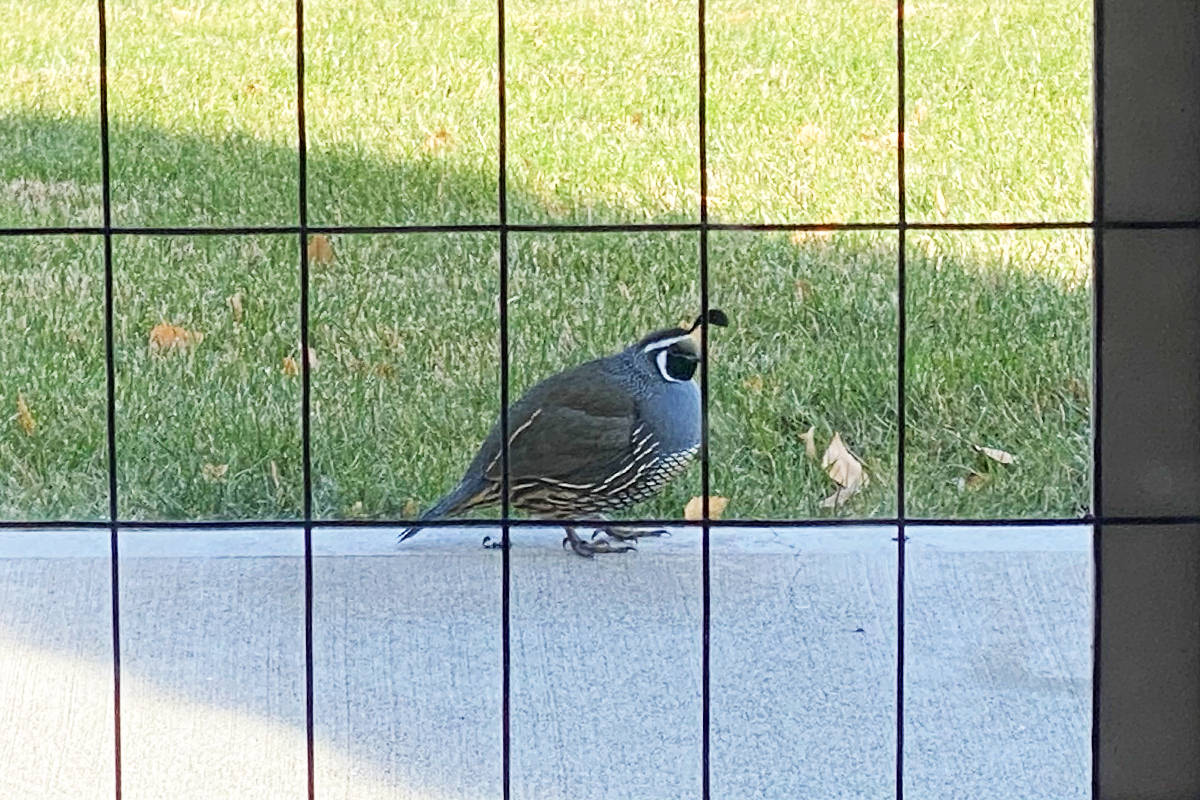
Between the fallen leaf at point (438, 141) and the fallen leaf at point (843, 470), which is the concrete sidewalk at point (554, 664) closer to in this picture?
the fallen leaf at point (843, 470)

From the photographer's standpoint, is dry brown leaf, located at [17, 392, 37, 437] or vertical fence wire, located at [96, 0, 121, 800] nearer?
vertical fence wire, located at [96, 0, 121, 800]

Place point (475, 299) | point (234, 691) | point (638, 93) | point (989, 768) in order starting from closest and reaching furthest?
1. point (989, 768)
2. point (234, 691)
3. point (475, 299)
4. point (638, 93)

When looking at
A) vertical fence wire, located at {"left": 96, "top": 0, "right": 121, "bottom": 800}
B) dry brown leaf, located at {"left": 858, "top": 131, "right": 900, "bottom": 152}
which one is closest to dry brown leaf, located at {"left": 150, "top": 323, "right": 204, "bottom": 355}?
dry brown leaf, located at {"left": 858, "top": 131, "right": 900, "bottom": 152}

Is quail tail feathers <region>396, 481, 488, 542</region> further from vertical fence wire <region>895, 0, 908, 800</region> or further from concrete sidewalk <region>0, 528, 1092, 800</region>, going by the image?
vertical fence wire <region>895, 0, 908, 800</region>

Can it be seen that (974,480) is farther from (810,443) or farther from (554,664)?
(554,664)

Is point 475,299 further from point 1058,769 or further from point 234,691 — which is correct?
point 1058,769

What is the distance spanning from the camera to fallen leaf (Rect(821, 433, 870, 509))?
3.13m

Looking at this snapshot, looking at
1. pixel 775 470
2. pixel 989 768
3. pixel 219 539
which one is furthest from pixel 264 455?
pixel 989 768

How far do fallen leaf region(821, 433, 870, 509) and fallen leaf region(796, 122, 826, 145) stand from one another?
635mm

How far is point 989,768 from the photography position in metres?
2.60

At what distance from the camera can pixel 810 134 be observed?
11.7ft

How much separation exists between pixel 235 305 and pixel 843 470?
1019 mm

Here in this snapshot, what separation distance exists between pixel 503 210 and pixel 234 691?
5.39 ft

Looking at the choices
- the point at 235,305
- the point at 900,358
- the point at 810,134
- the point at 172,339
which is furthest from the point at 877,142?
the point at 900,358
